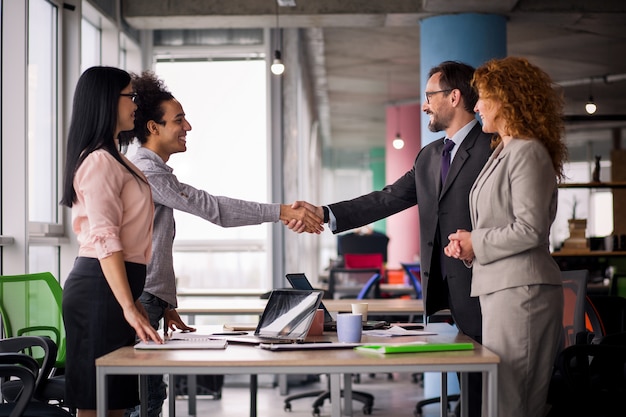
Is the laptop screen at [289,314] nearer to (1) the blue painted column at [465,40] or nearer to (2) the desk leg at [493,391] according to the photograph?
(2) the desk leg at [493,391]

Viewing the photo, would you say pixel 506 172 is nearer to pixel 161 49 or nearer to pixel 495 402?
pixel 495 402

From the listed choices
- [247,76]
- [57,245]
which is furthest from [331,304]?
[247,76]

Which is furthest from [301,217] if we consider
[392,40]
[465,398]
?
[392,40]

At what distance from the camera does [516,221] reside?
8.52ft

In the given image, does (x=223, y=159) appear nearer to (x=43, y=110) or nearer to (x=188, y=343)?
(x=43, y=110)

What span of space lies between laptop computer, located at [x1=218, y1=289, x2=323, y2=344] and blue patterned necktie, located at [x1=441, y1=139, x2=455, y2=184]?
2.94 ft

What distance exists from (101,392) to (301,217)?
1.72 meters

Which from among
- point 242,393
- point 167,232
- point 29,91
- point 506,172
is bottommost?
point 242,393

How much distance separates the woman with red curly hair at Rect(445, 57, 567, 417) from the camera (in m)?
2.57

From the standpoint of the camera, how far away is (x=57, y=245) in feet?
19.9

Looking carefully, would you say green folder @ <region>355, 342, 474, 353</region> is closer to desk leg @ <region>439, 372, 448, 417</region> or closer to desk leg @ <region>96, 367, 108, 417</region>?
desk leg @ <region>96, 367, 108, 417</region>

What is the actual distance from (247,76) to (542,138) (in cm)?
573

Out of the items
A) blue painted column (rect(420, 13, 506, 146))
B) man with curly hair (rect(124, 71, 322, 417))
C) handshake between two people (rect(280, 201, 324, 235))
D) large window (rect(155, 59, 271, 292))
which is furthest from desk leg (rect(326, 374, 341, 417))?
large window (rect(155, 59, 271, 292))

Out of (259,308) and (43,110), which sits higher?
(43,110)
